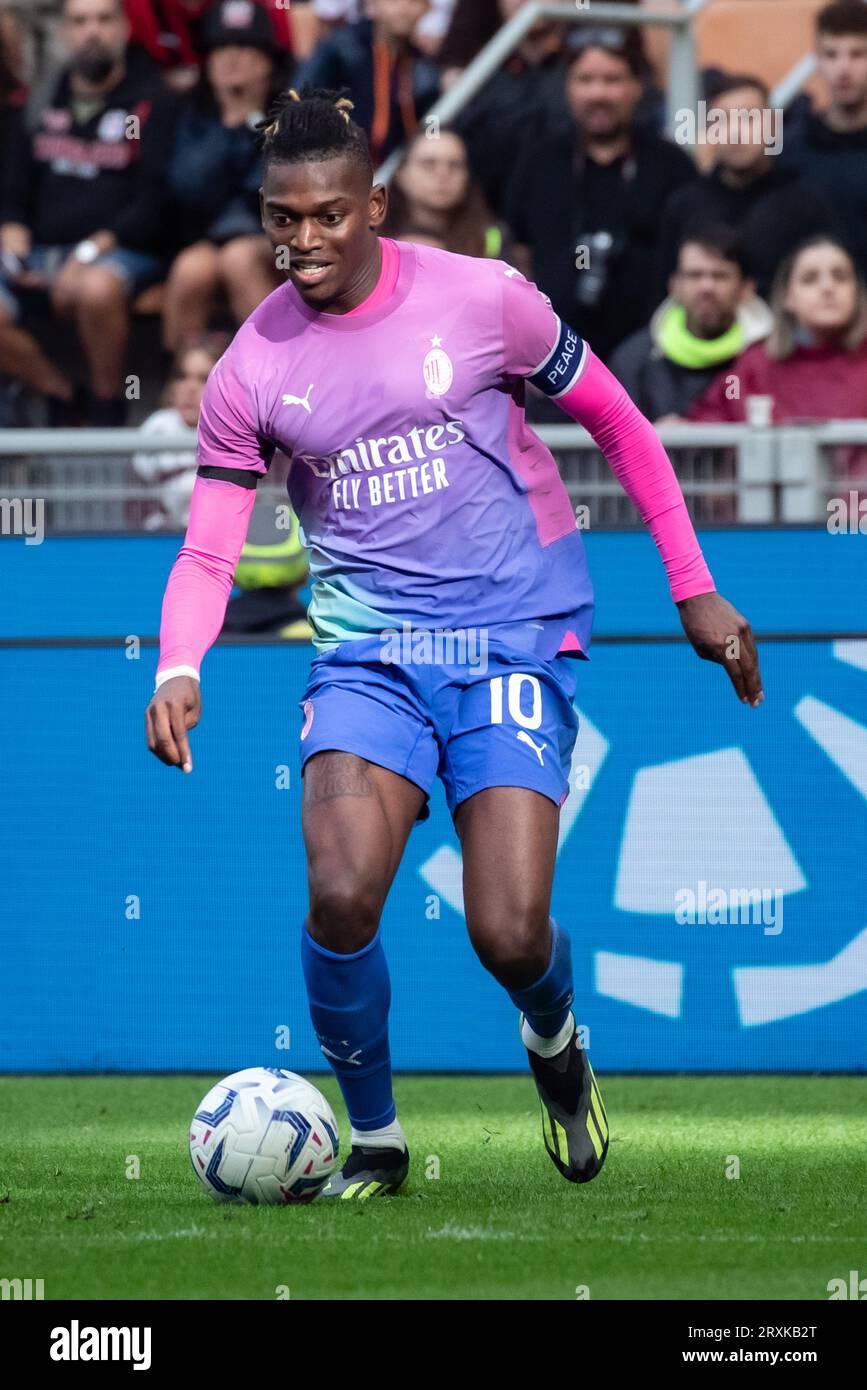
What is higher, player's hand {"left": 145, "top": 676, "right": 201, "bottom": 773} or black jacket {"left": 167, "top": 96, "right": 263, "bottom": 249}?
black jacket {"left": 167, "top": 96, "right": 263, "bottom": 249}

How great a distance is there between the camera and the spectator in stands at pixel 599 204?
9.77 meters

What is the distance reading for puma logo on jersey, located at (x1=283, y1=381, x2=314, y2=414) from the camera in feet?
16.2

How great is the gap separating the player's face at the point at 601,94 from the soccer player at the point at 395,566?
16.3 ft

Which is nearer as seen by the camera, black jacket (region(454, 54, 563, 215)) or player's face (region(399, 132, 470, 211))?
player's face (region(399, 132, 470, 211))

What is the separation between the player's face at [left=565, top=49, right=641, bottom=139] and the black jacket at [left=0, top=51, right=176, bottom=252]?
6.66 feet

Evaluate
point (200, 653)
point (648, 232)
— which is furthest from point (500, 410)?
point (648, 232)

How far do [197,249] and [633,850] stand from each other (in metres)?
4.17

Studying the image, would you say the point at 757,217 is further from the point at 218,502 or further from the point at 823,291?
the point at 218,502

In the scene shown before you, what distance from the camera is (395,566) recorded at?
4.97 meters

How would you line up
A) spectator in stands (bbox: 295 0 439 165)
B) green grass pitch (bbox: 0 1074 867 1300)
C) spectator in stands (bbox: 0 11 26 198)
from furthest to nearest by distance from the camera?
spectator in stands (bbox: 0 11 26 198), spectator in stands (bbox: 295 0 439 165), green grass pitch (bbox: 0 1074 867 1300)

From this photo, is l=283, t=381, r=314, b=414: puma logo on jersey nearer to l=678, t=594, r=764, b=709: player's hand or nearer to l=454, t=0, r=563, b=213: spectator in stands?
l=678, t=594, r=764, b=709: player's hand

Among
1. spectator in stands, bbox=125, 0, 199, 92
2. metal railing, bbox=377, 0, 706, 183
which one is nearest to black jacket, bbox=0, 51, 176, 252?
spectator in stands, bbox=125, 0, 199, 92
